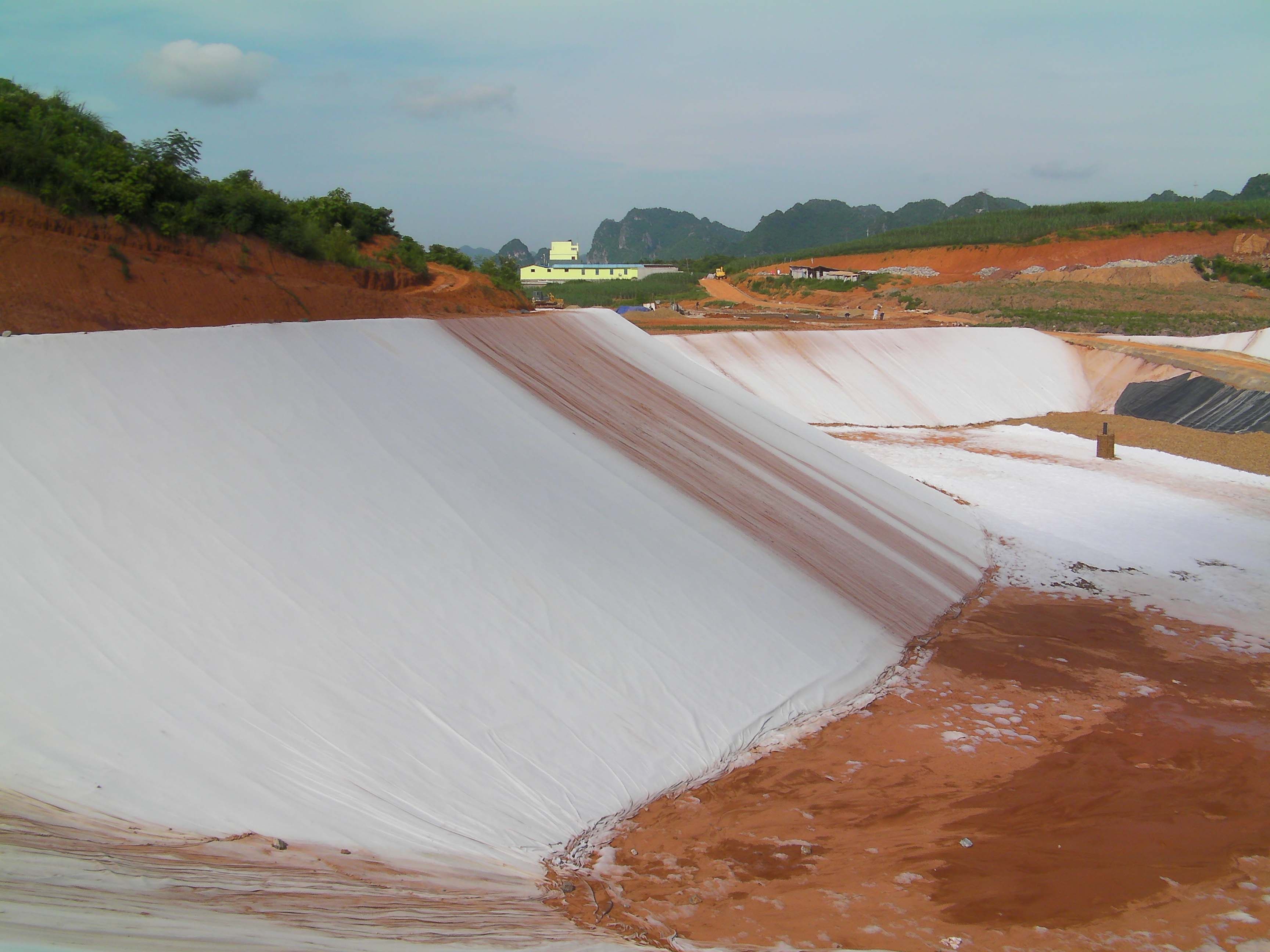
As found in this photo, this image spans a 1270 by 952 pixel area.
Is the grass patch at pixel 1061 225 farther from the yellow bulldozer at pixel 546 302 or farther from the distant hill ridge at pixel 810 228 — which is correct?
the distant hill ridge at pixel 810 228

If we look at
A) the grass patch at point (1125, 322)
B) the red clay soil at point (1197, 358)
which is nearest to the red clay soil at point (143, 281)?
the red clay soil at point (1197, 358)

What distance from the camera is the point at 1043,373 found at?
2886 cm

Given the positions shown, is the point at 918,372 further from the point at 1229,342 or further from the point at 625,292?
the point at 625,292

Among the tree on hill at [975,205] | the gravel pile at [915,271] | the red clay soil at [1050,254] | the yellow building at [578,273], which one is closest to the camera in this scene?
the red clay soil at [1050,254]

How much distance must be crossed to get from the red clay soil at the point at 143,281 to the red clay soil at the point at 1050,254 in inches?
1839

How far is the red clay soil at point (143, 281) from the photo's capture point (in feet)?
24.7

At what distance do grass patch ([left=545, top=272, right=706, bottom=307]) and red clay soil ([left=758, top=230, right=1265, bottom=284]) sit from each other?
9606 millimetres

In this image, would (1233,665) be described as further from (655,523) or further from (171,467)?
(171,467)

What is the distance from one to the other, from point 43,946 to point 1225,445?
22.4 metres

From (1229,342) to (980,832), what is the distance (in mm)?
33812

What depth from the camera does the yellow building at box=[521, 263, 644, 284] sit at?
76.9 m

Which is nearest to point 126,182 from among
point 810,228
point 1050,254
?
point 1050,254

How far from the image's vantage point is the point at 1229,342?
107 feet

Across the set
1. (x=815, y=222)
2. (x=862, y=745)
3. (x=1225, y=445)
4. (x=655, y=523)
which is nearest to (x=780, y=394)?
(x=1225, y=445)
